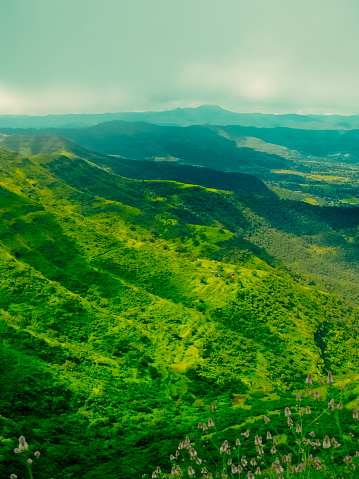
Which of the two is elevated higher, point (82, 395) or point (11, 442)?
point (11, 442)

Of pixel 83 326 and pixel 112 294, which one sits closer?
pixel 83 326

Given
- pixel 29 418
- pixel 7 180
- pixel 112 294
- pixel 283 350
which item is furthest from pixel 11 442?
pixel 7 180

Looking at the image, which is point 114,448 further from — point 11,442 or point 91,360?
point 91,360

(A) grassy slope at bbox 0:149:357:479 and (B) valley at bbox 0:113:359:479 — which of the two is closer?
(B) valley at bbox 0:113:359:479

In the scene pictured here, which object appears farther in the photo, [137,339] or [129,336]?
[129,336]

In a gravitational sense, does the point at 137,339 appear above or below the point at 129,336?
below

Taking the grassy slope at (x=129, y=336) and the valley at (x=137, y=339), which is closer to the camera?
the valley at (x=137, y=339)

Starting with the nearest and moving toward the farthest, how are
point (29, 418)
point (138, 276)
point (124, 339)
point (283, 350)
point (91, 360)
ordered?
1. point (29, 418)
2. point (91, 360)
3. point (124, 339)
4. point (283, 350)
5. point (138, 276)

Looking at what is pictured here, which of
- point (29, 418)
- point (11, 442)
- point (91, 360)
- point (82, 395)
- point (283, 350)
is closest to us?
point (11, 442)
